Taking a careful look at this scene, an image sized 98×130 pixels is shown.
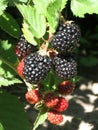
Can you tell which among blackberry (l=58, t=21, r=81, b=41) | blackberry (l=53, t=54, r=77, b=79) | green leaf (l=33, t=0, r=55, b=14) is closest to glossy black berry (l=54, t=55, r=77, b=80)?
blackberry (l=53, t=54, r=77, b=79)

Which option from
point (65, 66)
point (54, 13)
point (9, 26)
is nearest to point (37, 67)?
point (65, 66)

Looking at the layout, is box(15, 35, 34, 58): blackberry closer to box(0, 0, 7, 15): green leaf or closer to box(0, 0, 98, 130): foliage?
box(0, 0, 98, 130): foliage

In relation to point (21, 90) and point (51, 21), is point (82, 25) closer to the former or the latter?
point (21, 90)

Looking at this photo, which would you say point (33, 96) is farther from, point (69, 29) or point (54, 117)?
point (69, 29)

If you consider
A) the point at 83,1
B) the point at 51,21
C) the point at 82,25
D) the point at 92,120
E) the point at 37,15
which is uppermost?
the point at 82,25

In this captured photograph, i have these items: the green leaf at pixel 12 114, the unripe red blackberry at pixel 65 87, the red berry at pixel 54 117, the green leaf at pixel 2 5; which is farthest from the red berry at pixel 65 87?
the green leaf at pixel 12 114

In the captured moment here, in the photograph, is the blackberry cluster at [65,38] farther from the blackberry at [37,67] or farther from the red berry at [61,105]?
the red berry at [61,105]

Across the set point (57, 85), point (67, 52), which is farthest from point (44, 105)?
point (67, 52)
